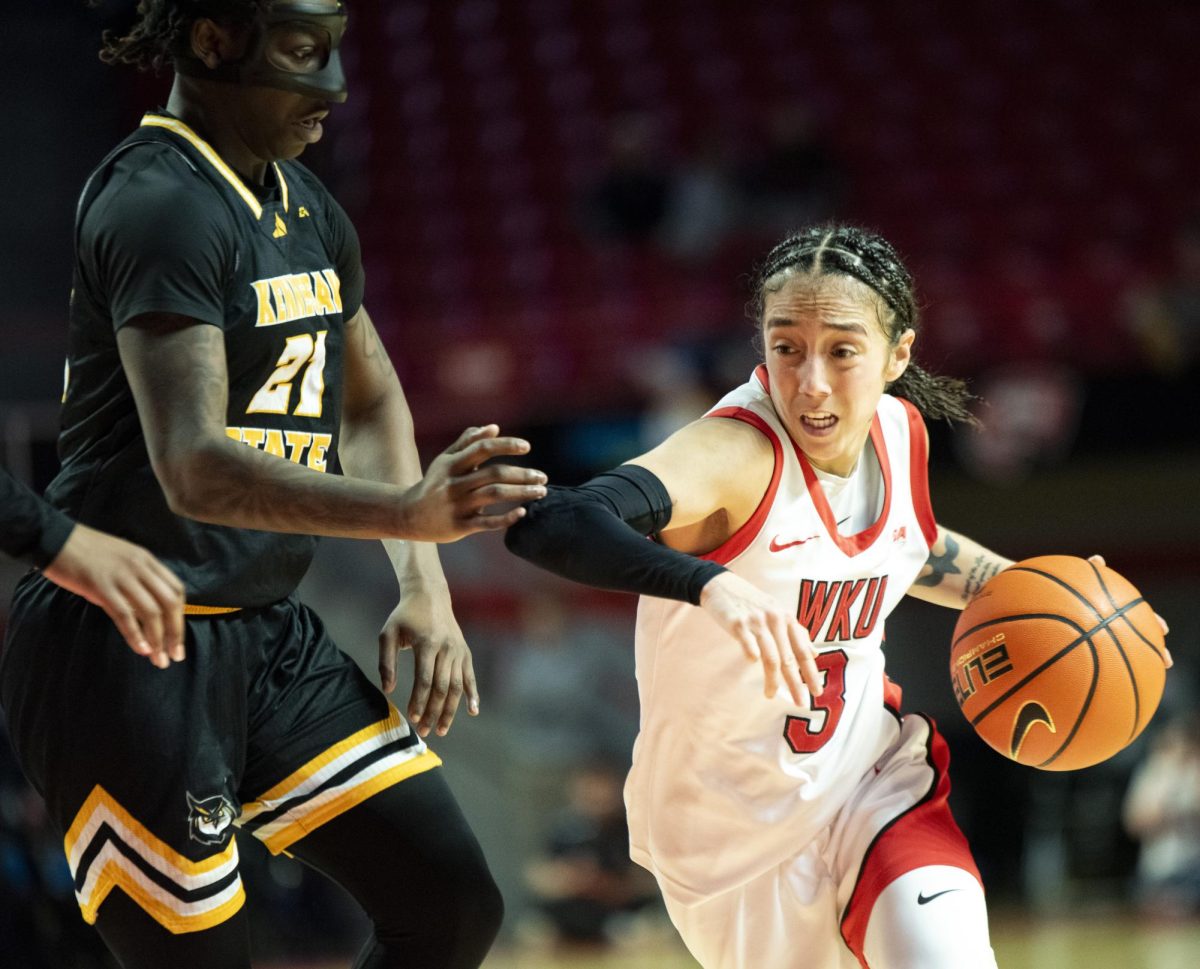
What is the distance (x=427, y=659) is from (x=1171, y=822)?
6.84 meters

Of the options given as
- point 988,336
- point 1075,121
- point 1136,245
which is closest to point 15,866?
point 988,336

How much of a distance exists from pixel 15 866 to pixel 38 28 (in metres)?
8.62

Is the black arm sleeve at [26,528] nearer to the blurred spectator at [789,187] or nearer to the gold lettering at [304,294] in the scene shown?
the gold lettering at [304,294]

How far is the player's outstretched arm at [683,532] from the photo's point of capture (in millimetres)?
2783

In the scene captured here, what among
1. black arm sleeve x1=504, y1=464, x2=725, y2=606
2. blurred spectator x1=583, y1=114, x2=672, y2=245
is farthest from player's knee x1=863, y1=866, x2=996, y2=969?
blurred spectator x1=583, y1=114, x2=672, y2=245

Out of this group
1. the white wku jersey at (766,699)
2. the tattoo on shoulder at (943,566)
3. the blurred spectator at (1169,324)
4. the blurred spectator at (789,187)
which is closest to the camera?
the white wku jersey at (766,699)

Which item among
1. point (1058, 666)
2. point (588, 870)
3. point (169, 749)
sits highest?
point (169, 749)

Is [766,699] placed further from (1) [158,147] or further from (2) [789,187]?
(2) [789,187]

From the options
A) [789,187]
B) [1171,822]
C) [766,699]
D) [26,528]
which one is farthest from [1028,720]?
[789,187]

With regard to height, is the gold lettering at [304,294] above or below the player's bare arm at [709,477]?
above

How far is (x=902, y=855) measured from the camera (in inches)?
136

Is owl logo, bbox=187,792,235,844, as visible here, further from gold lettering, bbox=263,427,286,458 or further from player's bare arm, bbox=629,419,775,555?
player's bare arm, bbox=629,419,775,555

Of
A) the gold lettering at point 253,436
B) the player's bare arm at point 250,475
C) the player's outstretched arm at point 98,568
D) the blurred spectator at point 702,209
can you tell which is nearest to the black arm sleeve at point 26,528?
the player's outstretched arm at point 98,568

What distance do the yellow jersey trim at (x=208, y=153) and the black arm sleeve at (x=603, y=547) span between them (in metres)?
0.79
